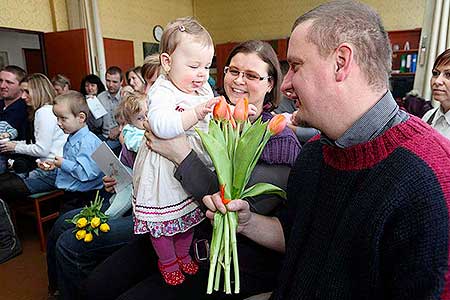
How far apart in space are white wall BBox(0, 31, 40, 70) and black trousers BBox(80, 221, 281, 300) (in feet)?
18.7

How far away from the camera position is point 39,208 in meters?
2.61

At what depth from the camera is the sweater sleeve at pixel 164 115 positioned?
113 cm

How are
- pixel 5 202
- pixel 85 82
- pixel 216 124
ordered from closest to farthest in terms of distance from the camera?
pixel 216 124, pixel 5 202, pixel 85 82

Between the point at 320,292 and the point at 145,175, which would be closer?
the point at 320,292

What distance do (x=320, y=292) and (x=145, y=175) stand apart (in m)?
0.73

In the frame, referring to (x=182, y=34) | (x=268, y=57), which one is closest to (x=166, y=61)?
(x=182, y=34)

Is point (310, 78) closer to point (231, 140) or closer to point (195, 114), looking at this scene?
point (231, 140)

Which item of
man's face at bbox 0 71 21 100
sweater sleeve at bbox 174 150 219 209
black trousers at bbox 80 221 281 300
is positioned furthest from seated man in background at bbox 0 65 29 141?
sweater sleeve at bbox 174 150 219 209

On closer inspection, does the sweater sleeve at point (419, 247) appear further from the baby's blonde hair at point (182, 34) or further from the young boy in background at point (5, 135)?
the young boy in background at point (5, 135)

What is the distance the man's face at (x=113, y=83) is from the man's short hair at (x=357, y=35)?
385cm

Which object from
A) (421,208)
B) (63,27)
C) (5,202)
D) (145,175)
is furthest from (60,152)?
(63,27)

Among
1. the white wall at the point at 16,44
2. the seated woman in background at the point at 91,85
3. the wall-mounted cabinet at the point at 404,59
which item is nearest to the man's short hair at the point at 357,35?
the seated woman in background at the point at 91,85

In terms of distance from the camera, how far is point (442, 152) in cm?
70

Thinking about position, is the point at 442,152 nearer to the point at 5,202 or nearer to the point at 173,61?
the point at 173,61
